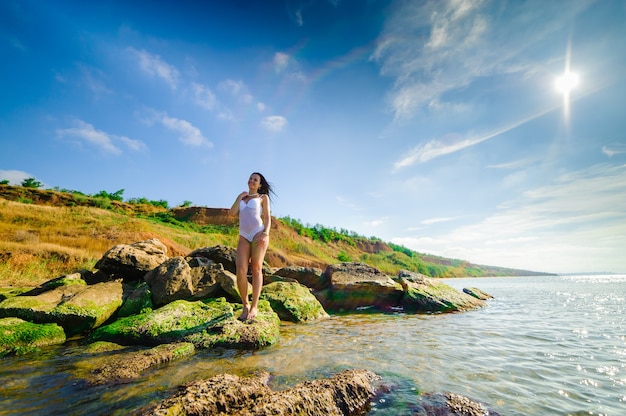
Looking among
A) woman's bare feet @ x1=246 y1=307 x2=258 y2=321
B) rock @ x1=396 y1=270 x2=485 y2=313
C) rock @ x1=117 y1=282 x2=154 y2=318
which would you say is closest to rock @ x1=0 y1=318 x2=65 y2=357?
rock @ x1=117 y1=282 x2=154 y2=318

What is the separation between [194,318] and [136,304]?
155 centimetres

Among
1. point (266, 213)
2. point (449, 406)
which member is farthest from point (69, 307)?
point (449, 406)

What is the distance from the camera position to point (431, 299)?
10.2 metres

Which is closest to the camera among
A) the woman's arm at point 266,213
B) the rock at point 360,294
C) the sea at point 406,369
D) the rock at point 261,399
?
the rock at point 261,399

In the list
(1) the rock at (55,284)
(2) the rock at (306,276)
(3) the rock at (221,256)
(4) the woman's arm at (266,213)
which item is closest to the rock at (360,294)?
(2) the rock at (306,276)

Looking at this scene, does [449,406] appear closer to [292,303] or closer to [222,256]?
[292,303]

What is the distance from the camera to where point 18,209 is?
23.3 meters

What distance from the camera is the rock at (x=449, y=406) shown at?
8.82 ft

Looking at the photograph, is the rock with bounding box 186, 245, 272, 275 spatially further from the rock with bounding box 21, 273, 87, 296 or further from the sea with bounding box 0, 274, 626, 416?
the sea with bounding box 0, 274, 626, 416

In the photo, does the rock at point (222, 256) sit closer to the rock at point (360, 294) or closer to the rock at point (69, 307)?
the rock at point (69, 307)

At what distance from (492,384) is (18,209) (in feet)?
108

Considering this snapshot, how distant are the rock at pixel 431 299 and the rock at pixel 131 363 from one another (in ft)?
26.2

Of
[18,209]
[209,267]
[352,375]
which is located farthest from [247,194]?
[18,209]

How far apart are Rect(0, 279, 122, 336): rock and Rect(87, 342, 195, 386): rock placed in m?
1.73
